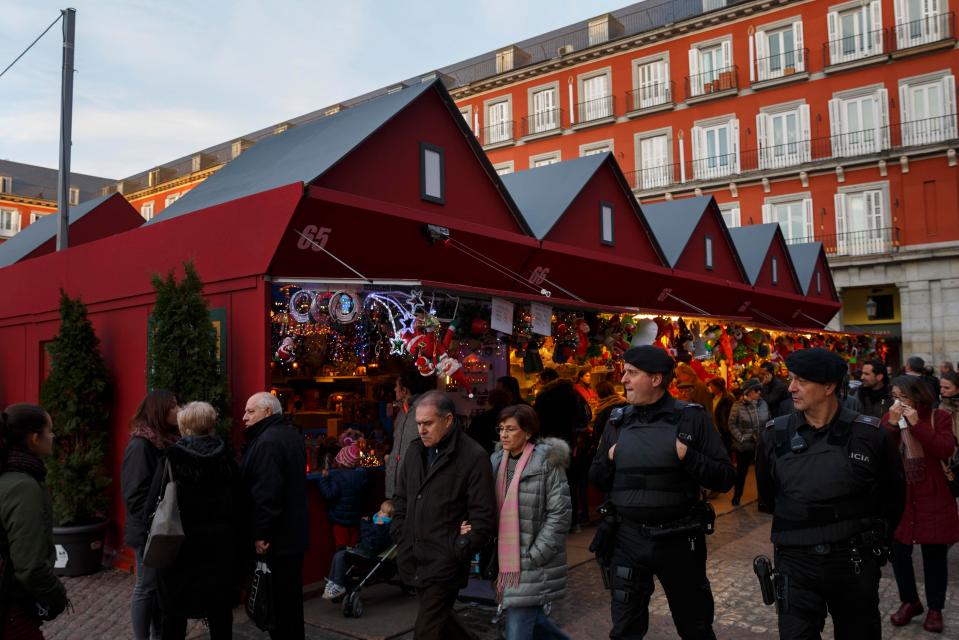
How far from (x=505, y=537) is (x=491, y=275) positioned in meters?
6.13

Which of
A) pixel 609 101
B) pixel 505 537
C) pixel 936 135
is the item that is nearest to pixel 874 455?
pixel 505 537

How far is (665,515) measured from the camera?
3926mm

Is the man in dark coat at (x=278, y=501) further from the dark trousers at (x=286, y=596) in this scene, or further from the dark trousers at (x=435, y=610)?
the dark trousers at (x=435, y=610)

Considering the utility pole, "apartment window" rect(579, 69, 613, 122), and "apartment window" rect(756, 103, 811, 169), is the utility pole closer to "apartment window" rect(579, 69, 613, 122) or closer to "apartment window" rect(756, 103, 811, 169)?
"apartment window" rect(756, 103, 811, 169)

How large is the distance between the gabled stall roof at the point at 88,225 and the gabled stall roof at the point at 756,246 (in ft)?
43.4

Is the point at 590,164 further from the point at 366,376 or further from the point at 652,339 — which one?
the point at 366,376

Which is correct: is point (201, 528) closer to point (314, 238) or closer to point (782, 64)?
point (314, 238)

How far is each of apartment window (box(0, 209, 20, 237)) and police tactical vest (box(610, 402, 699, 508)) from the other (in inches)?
2366

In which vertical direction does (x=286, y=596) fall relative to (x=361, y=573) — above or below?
above

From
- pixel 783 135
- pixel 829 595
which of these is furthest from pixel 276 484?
pixel 783 135

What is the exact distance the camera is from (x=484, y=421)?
26.0 ft

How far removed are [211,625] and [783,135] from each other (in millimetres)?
28403

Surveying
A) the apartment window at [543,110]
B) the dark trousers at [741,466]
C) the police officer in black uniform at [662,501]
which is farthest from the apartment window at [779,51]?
the police officer in black uniform at [662,501]

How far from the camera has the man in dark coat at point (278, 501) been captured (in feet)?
16.0
